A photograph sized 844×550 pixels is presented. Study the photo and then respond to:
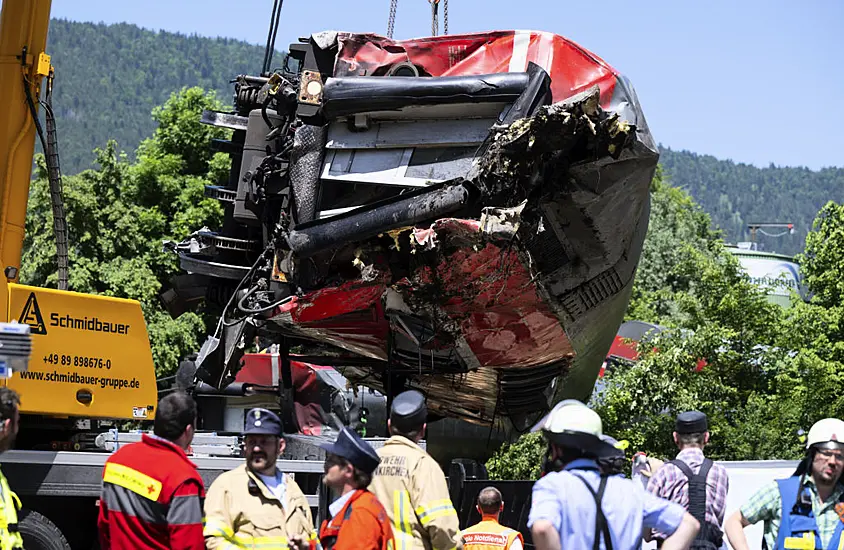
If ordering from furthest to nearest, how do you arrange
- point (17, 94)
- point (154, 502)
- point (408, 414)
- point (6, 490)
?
1. point (17, 94)
2. point (408, 414)
3. point (154, 502)
4. point (6, 490)

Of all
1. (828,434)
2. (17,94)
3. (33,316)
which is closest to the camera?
(828,434)

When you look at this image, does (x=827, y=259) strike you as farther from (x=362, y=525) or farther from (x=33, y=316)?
(x=362, y=525)

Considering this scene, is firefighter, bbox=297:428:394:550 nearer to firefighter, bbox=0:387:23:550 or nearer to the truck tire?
firefighter, bbox=0:387:23:550

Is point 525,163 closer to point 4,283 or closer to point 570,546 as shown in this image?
point 4,283

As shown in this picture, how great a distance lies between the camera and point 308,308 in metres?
12.0

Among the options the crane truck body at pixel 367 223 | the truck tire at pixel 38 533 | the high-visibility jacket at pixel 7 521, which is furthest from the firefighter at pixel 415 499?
the crane truck body at pixel 367 223

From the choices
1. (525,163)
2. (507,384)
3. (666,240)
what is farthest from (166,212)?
(525,163)

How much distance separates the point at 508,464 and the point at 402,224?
1459 centimetres

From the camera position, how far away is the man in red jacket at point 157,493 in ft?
17.2

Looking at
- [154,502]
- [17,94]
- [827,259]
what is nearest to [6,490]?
[154,502]

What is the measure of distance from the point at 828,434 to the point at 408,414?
84.0 inches

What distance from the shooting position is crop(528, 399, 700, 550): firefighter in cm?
464

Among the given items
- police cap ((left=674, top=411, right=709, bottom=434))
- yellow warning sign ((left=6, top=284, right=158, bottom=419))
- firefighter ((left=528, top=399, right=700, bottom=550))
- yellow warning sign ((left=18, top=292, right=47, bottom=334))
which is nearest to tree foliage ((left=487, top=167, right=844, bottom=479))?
yellow warning sign ((left=6, top=284, right=158, bottom=419))

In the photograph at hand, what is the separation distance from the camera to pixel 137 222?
34906mm
